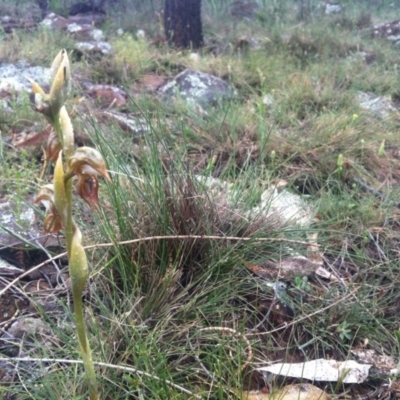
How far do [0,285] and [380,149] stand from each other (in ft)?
6.33

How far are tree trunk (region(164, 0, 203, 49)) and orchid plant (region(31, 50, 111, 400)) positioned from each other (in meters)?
4.86

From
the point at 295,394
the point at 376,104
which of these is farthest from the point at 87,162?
the point at 376,104

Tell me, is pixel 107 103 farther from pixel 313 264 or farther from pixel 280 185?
pixel 313 264

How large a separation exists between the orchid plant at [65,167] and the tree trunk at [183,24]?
4.86 m

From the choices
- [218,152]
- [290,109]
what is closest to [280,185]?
[218,152]

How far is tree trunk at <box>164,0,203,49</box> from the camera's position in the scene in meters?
5.68

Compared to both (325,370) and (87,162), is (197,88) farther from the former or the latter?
(87,162)

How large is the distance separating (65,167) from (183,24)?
5.10 meters

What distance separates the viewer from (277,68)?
4555 mm

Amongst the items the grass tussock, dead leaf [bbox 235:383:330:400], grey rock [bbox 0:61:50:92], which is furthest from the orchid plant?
grey rock [bbox 0:61:50:92]

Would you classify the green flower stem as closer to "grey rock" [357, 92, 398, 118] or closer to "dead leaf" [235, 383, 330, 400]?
"dead leaf" [235, 383, 330, 400]

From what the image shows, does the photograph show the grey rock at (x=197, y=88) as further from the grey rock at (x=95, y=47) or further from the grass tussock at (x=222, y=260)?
the grey rock at (x=95, y=47)

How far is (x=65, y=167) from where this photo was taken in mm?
912

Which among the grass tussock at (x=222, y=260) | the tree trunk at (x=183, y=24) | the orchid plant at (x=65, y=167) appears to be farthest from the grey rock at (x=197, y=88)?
the orchid plant at (x=65, y=167)
